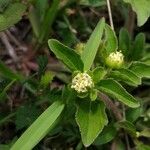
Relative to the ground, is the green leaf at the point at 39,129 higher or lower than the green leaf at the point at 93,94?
lower

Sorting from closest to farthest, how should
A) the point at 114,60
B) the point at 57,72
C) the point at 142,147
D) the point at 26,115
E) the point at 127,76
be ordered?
the point at 127,76 < the point at 114,60 < the point at 26,115 < the point at 142,147 < the point at 57,72

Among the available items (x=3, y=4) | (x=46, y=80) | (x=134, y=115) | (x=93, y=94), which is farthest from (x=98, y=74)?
(x=3, y=4)

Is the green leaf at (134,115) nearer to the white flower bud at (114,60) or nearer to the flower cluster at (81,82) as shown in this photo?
the white flower bud at (114,60)

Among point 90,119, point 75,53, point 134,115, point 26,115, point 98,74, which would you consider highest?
point 75,53

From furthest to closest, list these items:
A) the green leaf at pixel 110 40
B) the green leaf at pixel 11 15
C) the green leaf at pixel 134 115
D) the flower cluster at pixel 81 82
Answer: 1. the green leaf at pixel 134 115
2. the green leaf at pixel 11 15
3. the green leaf at pixel 110 40
4. the flower cluster at pixel 81 82

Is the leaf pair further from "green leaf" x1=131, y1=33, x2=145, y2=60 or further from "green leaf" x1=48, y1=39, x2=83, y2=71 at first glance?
→ "green leaf" x1=131, y1=33, x2=145, y2=60

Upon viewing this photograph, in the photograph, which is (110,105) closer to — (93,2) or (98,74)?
(98,74)

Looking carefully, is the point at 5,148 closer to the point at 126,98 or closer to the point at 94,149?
the point at 94,149

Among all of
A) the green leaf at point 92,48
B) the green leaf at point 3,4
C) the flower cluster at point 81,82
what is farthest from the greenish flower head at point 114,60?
the green leaf at point 3,4

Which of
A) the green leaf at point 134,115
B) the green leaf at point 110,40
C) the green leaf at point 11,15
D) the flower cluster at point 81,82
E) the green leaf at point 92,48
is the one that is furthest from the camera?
the green leaf at point 134,115
